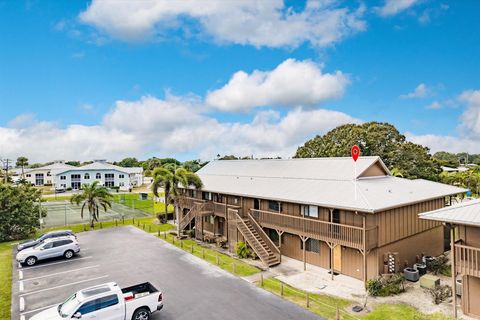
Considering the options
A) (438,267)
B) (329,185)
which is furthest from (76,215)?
(438,267)

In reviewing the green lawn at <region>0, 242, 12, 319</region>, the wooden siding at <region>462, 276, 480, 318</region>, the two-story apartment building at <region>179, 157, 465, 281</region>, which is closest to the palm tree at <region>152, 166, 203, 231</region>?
the two-story apartment building at <region>179, 157, 465, 281</region>

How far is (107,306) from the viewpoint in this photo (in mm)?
13055

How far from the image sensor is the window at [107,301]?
42.6 ft

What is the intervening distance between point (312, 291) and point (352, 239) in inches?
156

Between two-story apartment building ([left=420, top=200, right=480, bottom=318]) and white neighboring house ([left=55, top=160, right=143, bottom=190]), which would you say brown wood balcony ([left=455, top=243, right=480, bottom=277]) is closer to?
two-story apartment building ([left=420, top=200, right=480, bottom=318])

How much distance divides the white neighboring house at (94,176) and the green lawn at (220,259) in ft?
205

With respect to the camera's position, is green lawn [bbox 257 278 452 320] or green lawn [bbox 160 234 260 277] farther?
green lawn [bbox 160 234 260 277]

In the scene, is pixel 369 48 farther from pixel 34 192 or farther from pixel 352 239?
pixel 34 192

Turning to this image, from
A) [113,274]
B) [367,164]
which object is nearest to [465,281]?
[367,164]

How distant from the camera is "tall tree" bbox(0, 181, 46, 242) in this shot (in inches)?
1181

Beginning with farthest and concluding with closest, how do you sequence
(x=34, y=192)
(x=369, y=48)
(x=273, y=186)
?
(x=34, y=192), (x=369, y=48), (x=273, y=186)

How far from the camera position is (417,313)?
48.4 ft

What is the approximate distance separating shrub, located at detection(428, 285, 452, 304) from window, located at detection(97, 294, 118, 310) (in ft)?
51.5

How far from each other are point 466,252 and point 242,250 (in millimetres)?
14781
